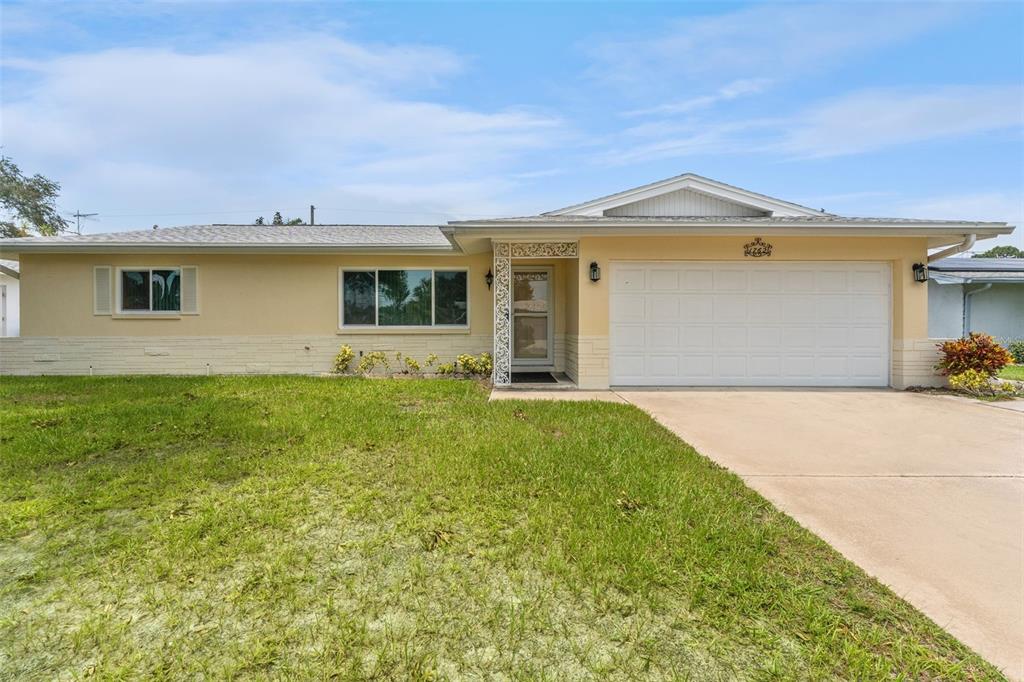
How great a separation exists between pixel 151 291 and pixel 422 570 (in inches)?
461

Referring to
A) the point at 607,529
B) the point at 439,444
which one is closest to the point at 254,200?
the point at 439,444

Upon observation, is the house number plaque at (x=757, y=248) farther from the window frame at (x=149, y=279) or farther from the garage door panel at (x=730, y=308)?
the window frame at (x=149, y=279)

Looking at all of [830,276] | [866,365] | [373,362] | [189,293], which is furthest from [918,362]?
[189,293]

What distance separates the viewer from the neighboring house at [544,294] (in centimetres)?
907

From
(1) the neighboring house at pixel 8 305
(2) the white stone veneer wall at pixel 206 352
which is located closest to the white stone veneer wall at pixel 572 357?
(2) the white stone veneer wall at pixel 206 352

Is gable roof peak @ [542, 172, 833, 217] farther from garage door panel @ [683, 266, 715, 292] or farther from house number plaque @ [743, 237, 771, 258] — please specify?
garage door panel @ [683, 266, 715, 292]

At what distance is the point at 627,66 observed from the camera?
11.9 metres

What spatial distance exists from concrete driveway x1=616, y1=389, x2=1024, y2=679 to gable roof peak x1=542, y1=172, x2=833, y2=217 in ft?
15.0

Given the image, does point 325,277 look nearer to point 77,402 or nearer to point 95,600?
point 77,402

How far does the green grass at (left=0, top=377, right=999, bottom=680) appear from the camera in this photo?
2.02 m

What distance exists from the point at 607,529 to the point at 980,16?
1209 centimetres

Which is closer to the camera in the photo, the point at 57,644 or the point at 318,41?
the point at 57,644

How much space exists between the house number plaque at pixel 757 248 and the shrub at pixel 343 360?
338 inches

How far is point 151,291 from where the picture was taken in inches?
432
